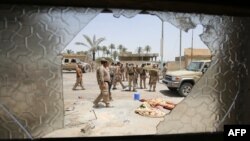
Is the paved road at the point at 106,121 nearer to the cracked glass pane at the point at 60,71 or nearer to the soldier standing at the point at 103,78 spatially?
the soldier standing at the point at 103,78

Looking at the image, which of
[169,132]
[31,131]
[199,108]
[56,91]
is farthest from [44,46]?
[199,108]

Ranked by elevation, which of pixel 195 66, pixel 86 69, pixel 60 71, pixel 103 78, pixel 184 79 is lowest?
pixel 86 69

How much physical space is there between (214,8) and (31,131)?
2371 mm

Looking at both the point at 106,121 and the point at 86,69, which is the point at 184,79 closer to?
the point at 106,121

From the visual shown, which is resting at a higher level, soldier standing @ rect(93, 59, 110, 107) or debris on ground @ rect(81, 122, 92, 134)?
soldier standing @ rect(93, 59, 110, 107)

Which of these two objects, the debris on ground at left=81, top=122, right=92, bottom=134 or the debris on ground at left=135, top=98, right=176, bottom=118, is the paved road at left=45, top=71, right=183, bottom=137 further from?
the debris on ground at left=135, top=98, right=176, bottom=118

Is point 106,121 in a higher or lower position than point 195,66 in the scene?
lower

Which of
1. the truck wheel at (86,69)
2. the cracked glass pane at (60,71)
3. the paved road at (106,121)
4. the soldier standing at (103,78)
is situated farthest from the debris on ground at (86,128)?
the truck wheel at (86,69)

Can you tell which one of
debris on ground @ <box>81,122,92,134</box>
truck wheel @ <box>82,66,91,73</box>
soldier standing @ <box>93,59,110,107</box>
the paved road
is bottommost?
the paved road

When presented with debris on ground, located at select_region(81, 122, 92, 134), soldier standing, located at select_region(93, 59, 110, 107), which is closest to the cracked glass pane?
debris on ground, located at select_region(81, 122, 92, 134)

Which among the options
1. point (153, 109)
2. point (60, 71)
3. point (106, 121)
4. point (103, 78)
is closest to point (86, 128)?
point (106, 121)

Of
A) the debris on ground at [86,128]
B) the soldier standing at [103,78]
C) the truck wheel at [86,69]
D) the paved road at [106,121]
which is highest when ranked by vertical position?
the soldier standing at [103,78]

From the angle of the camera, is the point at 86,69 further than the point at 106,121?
Yes

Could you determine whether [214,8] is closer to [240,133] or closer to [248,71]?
[248,71]
